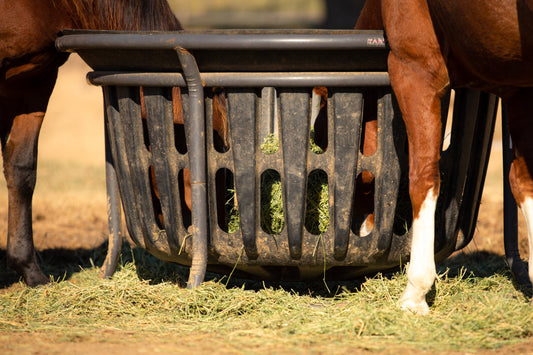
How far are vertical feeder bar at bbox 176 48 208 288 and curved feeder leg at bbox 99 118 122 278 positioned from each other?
72 cm

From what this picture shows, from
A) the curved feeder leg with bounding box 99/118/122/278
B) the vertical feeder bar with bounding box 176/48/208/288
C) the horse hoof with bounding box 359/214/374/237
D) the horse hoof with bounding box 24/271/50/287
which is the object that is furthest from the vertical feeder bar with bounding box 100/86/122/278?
the horse hoof with bounding box 359/214/374/237

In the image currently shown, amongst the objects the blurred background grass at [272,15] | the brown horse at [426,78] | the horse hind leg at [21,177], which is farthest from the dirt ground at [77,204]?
the blurred background grass at [272,15]

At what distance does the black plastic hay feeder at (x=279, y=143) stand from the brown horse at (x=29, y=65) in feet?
1.40

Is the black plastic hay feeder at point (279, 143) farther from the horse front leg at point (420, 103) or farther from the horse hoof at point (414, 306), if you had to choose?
the horse hoof at point (414, 306)

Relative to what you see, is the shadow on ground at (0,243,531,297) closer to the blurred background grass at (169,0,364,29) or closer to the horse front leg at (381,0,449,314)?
the horse front leg at (381,0,449,314)

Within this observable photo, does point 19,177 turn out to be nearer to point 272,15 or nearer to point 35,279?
point 35,279

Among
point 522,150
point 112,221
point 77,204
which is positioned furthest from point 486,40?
point 77,204

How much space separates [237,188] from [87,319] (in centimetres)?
74

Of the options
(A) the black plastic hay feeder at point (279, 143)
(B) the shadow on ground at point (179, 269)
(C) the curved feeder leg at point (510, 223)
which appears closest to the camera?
(A) the black plastic hay feeder at point (279, 143)

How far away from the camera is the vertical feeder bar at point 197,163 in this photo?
216 centimetres

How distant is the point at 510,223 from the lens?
2.72 metres

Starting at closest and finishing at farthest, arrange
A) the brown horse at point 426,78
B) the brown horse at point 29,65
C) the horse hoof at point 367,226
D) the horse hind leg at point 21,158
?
1. the brown horse at point 426,78
2. the horse hoof at point 367,226
3. the brown horse at point 29,65
4. the horse hind leg at point 21,158

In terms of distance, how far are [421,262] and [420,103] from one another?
566mm

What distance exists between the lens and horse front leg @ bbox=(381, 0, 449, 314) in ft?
6.76
